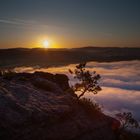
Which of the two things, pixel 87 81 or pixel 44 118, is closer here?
pixel 44 118

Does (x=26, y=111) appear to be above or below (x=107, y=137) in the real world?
above

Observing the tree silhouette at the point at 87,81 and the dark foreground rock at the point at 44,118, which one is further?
the tree silhouette at the point at 87,81

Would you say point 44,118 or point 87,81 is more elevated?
point 44,118

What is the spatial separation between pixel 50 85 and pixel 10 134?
13.6 m

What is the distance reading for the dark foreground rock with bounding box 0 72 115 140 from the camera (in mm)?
23119

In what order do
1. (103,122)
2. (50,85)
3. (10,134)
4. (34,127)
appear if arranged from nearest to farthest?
(10,134), (34,127), (103,122), (50,85)

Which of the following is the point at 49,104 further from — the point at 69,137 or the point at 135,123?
the point at 135,123

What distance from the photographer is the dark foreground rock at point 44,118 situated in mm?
23119

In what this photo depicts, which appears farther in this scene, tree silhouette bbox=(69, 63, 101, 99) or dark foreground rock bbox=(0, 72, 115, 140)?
tree silhouette bbox=(69, 63, 101, 99)

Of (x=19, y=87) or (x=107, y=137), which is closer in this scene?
(x=19, y=87)

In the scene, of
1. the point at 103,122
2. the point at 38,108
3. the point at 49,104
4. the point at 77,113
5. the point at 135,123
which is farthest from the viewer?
the point at 135,123

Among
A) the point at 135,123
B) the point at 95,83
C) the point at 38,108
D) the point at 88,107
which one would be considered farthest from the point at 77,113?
the point at 135,123

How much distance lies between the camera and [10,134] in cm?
2211

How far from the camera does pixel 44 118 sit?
25.1 m
